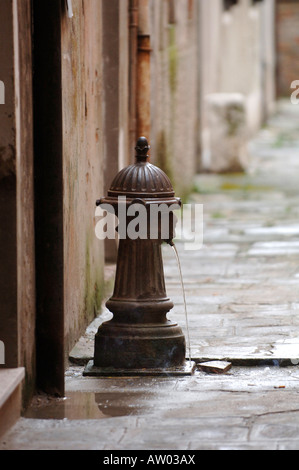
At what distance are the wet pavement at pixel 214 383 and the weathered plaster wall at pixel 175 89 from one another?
1.55m

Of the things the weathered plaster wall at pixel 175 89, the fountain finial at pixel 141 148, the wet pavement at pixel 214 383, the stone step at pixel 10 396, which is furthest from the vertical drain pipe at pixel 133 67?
the stone step at pixel 10 396

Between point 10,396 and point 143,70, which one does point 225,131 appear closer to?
point 143,70

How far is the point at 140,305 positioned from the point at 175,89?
23.2ft

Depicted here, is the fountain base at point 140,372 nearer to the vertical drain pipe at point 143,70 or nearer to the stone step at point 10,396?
the stone step at point 10,396

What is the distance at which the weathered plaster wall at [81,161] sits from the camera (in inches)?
224

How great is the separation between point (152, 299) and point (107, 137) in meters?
3.00

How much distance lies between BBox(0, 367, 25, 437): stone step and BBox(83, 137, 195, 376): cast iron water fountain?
949mm

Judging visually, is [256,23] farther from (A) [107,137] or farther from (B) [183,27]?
(A) [107,137]

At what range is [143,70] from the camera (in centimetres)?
939

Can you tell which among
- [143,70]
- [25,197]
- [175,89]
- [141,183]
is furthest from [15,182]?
[175,89]

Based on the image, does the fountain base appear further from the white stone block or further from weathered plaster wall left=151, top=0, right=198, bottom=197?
the white stone block

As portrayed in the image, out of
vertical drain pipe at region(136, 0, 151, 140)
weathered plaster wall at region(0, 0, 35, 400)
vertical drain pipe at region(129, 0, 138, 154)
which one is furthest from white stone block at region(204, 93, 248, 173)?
weathered plaster wall at region(0, 0, 35, 400)

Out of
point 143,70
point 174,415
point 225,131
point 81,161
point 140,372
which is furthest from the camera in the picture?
point 225,131

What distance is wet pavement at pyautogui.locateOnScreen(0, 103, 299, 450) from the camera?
14.0 ft
